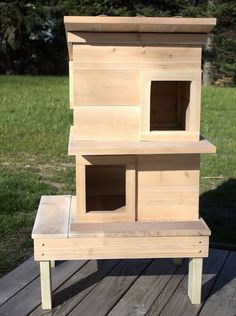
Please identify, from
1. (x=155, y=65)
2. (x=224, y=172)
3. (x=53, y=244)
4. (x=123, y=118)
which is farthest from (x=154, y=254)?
(x=224, y=172)

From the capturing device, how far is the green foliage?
59.1 feet

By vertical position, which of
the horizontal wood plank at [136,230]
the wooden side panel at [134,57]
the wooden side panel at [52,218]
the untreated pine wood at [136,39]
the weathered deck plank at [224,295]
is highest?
the untreated pine wood at [136,39]

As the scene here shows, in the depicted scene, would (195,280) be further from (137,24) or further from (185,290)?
(137,24)

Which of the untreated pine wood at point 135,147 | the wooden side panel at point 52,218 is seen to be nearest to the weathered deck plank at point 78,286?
the wooden side panel at point 52,218

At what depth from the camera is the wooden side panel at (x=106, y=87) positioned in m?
2.29

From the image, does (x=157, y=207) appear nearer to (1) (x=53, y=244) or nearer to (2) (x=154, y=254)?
(2) (x=154, y=254)

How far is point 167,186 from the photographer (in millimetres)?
2432

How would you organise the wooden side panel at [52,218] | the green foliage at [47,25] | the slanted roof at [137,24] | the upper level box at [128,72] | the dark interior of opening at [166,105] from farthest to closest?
the green foliage at [47,25], the dark interior of opening at [166,105], the wooden side panel at [52,218], the upper level box at [128,72], the slanted roof at [137,24]

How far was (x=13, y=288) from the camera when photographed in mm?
2605

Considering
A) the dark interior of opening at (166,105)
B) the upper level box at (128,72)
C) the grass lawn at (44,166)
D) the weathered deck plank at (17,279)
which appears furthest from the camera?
the grass lawn at (44,166)

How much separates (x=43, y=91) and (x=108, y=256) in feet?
29.0

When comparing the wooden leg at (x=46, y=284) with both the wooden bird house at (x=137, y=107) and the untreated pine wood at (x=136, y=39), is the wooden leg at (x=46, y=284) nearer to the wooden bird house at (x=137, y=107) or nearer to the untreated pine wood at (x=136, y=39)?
the wooden bird house at (x=137, y=107)

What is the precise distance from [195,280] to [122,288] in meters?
0.41

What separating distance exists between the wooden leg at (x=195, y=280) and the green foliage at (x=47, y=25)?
14830mm
